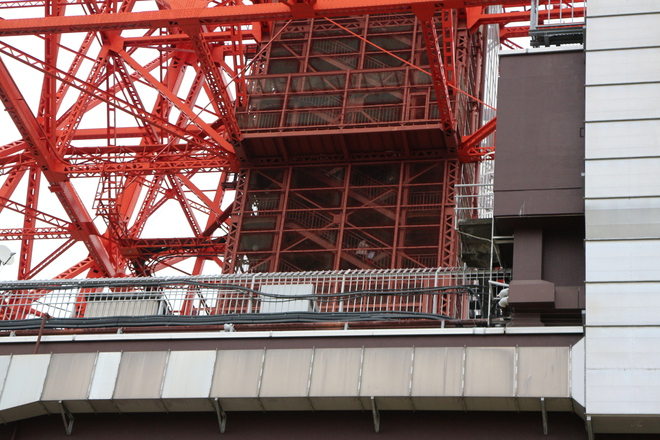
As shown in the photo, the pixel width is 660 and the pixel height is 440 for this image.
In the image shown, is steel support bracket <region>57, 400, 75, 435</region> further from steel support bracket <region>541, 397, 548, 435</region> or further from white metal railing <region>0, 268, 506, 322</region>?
steel support bracket <region>541, 397, 548, 435</region>

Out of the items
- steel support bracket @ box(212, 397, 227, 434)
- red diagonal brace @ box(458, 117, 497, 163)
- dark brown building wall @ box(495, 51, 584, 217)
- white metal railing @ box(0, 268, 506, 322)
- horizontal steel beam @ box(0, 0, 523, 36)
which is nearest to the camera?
steel support bracket @ box(212, 397, 227, 434)

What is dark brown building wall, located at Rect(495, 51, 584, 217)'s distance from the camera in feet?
84.1

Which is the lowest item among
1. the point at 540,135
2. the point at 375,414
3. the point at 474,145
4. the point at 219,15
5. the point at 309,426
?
the point at 309,426

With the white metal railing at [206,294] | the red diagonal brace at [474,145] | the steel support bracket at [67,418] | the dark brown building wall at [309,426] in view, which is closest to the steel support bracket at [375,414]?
the dark brown building wall at [309,426]

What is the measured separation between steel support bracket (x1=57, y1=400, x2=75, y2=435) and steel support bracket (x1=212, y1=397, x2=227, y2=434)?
3.29 meters

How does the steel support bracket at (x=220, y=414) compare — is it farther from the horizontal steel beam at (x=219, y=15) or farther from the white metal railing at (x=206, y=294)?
the horizontal steel beam at (x=219, y=15)

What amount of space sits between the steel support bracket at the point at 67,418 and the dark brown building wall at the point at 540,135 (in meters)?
9.82

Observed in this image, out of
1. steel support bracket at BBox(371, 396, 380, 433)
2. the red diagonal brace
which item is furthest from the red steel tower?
steel support bracket at BBox(371, 396, 380, 433)

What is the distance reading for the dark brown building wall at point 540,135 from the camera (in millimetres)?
25625

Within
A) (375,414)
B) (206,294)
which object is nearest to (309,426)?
(375,414)

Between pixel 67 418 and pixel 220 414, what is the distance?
353 centimetres

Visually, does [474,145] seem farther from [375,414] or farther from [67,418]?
[67,418]

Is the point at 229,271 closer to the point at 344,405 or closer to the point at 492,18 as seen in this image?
the point at 492,18

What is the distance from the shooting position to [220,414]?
24859 mm
